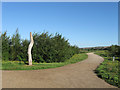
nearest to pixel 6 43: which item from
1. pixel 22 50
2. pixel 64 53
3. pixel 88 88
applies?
pixel 22 50

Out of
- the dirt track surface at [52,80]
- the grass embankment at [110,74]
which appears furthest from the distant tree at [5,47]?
the grass embankment at [110,74]

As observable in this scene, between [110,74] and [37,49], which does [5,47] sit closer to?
[37,49]

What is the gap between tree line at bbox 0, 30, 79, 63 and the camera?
539 inches

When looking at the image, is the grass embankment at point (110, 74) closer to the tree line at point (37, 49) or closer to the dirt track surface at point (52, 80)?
the dirt track surface at point (52, 80)

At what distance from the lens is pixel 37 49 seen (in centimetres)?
1377

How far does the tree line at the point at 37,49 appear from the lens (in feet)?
45.0

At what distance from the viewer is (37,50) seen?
13836mm

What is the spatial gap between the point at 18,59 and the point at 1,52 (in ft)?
7.79

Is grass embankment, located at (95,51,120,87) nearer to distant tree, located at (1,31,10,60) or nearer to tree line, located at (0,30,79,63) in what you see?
tree line, located at (0,30,79,63)

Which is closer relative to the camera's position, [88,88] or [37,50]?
[88,88]

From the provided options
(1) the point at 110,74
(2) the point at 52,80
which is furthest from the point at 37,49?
(1) the point at 110,74

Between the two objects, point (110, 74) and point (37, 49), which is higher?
point (37, 49)

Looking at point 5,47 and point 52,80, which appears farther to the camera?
point 5,47

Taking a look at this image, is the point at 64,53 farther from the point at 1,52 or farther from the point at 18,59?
the point at 1,52
